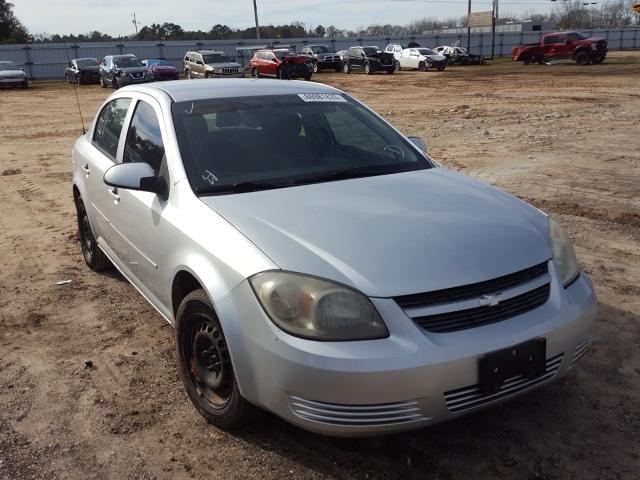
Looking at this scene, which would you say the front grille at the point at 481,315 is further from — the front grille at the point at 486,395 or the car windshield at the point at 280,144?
the car windshield at the point at 280,144

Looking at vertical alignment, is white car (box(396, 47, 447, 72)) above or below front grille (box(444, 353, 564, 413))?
below

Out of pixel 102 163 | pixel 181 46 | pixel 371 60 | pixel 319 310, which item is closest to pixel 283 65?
pixel 371 60

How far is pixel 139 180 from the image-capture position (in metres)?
3.55

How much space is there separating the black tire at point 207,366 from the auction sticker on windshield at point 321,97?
1776mm

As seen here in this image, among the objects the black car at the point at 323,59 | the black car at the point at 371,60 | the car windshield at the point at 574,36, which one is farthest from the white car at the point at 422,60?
the car windshield at the point at 574,36

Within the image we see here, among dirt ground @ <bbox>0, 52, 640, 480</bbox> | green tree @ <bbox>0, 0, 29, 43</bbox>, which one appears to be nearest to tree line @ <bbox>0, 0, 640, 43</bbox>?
green tree @ <bbox>0, 0, 29, 43</bbox>

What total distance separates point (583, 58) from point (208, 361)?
36.9m

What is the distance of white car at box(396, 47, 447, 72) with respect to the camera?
38.6m

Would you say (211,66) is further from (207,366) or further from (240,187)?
(207,366)

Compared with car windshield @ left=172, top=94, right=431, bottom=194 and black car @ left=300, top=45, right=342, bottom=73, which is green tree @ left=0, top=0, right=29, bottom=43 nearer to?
black car @ left=300, top=45, right=342, bottom=73

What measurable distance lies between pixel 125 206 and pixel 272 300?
1.87 metres

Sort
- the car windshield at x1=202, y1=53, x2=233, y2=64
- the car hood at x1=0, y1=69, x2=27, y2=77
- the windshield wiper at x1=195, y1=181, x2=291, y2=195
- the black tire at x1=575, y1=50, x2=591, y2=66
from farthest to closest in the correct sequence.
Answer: the black tire at x1=575, y1=50, x2=591, y2=66 < the car hood at x1=0, y1=69, x2=27, y2=77 < the car windshield at x1=202, y1=53, x2=233, y2=64 < the windshield wiper at x1=195, y1=181, x2=291, y2=195

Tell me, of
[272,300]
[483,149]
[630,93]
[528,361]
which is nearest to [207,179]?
[272,300]

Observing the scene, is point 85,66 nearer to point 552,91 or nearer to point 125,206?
point 552,91
